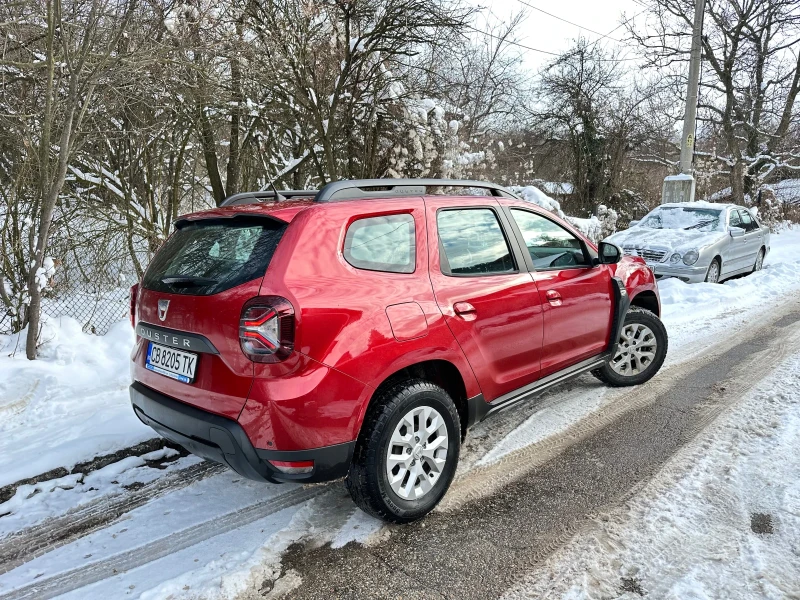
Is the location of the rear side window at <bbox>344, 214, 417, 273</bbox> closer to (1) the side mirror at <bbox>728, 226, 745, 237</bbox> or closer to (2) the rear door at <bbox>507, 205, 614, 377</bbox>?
(2) the rear door at <bbox>507, 205, 614, 377</bbox>

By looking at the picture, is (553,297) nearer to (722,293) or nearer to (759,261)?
(722,293)

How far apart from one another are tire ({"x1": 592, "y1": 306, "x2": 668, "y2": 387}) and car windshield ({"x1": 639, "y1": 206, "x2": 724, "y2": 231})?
6.52 meters

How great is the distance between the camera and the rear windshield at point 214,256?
2564 mm

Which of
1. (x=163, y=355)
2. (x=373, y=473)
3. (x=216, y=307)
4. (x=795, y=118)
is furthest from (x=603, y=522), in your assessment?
(x=795, y=118)

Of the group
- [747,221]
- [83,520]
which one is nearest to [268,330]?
[83,520]

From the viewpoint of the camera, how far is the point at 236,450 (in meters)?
2.46

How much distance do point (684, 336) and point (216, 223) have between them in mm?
5760

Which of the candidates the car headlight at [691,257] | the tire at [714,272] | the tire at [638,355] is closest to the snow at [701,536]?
the tire at [638,355]

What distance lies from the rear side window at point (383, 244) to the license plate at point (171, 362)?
0.94 meters

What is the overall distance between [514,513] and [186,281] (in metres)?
2.13

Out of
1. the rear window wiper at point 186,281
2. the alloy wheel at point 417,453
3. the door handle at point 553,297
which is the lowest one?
the alloy wheel at point 417,453

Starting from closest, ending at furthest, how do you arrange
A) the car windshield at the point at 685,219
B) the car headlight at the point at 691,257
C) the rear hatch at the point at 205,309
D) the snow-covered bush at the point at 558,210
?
the rear hatch at the point at 205,309
the car headlight at the point at 691,257
the car windshield at the point at 685,219
the snow-covered bush at the point at 558,210

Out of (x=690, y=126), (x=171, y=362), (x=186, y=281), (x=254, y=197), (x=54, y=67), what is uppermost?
(x=690, y=126)

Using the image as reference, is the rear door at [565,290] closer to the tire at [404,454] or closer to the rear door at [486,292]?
the rear door at [486,292]
